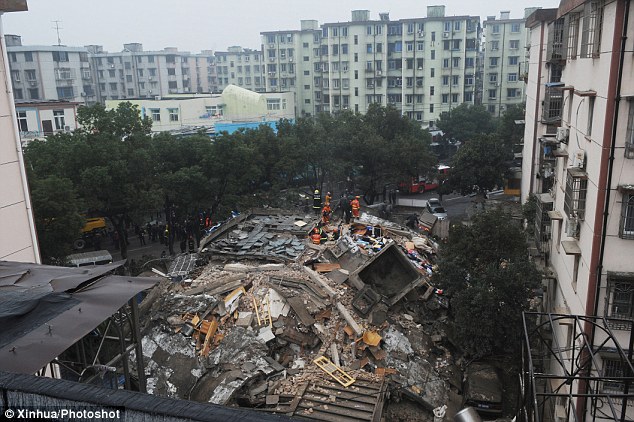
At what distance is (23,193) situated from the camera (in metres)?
11.3

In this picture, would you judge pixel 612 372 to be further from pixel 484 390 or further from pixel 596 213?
pixel 484 390

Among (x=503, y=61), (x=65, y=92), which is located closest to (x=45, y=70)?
(x=65, y=92)

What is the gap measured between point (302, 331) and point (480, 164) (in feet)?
64.9

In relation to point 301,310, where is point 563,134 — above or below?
above

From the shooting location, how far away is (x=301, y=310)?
14.7 m

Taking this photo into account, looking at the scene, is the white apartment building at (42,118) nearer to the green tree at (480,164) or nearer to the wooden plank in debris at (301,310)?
the green tree at (480,164)

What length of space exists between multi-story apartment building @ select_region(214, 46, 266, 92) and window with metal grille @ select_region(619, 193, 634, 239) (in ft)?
212

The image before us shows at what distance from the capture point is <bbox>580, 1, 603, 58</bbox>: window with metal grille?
10266mm

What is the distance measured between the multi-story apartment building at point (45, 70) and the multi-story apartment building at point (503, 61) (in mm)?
41939

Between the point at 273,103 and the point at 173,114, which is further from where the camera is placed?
the point at 273,103

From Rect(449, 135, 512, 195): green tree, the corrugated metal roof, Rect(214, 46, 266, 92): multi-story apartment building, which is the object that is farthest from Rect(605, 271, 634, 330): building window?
Rect(214, 46, 266, 92): multi-story apartment building

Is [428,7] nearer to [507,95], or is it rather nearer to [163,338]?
[507,95]

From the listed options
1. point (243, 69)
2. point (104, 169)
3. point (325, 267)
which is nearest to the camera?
point (325, 267)

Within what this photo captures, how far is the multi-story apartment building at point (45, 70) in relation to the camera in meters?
49.0
